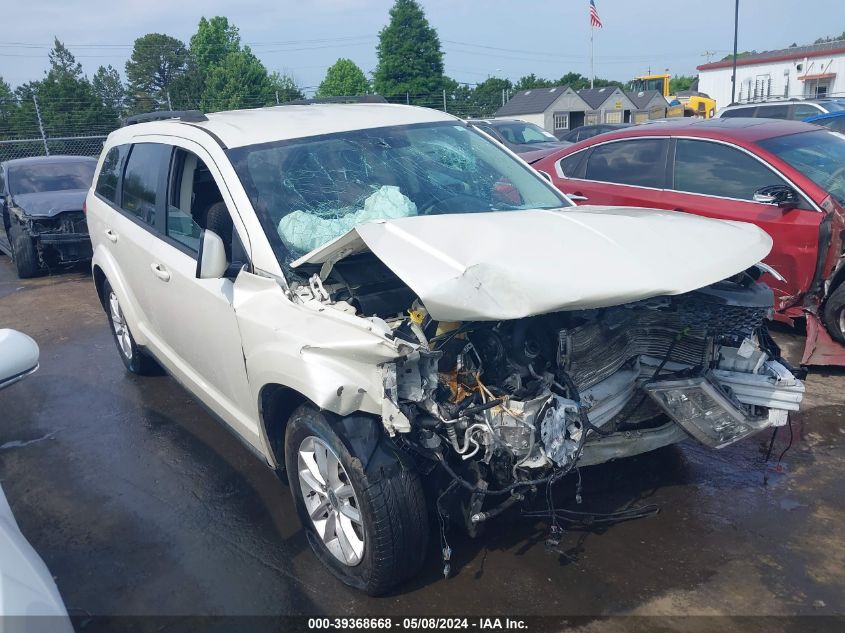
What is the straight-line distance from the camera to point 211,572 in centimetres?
322

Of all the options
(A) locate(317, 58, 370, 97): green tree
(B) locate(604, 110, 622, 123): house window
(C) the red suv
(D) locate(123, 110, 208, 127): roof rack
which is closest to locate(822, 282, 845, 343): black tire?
(C) the red suv

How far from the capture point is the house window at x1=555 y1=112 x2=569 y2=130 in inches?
1571

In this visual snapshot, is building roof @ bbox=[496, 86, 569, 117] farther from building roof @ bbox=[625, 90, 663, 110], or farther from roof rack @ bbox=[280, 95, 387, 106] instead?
roof rack @ bbox=[280, 95, 387, 106]

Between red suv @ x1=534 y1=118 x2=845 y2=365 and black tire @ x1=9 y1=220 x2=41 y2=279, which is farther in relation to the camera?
black tire @ x1=9 y1=220 x2=41 y2=279

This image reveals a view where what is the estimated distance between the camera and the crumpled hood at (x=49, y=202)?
31.0 feet

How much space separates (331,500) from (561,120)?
40.4 m

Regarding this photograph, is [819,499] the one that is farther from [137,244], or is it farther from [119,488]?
[137,244]

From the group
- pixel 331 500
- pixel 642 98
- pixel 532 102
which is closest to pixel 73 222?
pixel 331 500

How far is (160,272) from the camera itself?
158 inches

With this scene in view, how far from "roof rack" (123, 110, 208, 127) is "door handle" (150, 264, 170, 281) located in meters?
0.94

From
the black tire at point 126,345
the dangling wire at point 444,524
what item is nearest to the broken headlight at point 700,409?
the dangling wire at point 444,524

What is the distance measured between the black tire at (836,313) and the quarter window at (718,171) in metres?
1.00

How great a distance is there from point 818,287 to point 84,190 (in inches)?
385

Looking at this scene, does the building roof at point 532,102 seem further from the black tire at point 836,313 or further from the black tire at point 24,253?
the black tire at point 836,313
